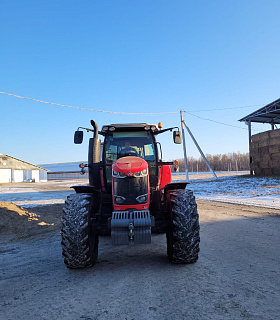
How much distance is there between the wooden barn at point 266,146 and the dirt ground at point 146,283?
16782 mm

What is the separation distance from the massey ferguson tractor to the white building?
42.6 meters

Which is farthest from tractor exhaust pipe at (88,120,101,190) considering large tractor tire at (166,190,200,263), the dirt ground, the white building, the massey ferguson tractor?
the white building

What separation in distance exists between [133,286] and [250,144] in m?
22.8

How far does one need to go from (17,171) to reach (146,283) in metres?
46.3

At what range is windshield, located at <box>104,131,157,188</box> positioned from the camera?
4.81m

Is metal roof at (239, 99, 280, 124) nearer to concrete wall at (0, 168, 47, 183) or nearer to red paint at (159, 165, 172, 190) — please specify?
red paint at (159, 165, 172, 190)

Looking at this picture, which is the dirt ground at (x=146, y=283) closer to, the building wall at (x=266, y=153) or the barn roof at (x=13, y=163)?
the building wall at (x=266, y=153)

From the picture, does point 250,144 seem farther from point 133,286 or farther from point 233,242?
point 133,286

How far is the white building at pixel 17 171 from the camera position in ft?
138

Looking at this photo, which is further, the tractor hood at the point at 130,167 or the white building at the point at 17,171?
the white building at the point at 17,171

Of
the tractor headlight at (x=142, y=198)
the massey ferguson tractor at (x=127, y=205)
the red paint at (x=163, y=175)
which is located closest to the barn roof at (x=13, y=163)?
the massey ferguson tractor at (x=127, y=205)

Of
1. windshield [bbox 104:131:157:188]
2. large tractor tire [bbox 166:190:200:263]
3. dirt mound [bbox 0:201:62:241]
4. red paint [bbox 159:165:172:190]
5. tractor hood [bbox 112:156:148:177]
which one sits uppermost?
windshield [bbox 104:131:157:188]

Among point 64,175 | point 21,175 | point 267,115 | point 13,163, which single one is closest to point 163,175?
point 267,115

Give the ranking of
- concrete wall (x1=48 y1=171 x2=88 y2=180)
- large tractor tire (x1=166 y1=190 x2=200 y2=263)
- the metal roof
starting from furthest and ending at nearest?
concrete wall (x1=48 y1=171 x2=88 y2=180), the metal roof, large tractor tire (x1=166 y1=190 x2=200 y2=263)
